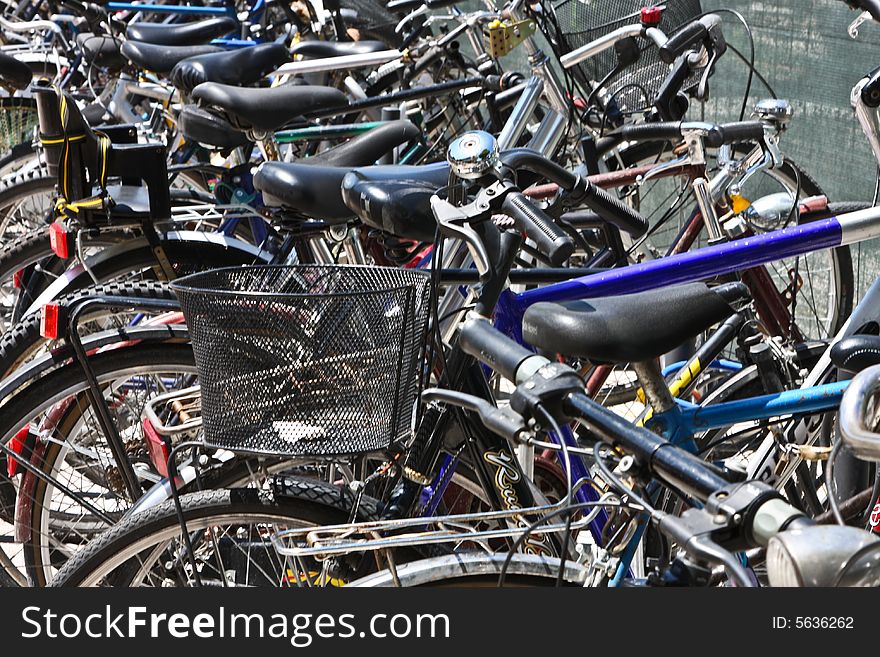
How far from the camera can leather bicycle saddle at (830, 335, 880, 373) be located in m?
2.12

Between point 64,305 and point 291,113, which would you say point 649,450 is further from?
point 291,113

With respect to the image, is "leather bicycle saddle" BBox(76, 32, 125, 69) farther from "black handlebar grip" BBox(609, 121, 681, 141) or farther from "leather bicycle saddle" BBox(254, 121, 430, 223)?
"black handlebar grip" BBox(609, 121, 681, 141)

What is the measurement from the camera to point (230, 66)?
165 inches

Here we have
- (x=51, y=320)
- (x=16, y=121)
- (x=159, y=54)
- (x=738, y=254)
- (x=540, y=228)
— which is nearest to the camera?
(x=540, y=228)

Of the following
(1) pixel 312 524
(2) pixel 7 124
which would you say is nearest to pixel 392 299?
(1) pixel 312 524

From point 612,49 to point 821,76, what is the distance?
1229mm

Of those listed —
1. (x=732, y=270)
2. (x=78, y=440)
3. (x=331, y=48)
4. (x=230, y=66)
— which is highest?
(x=331, y=48)

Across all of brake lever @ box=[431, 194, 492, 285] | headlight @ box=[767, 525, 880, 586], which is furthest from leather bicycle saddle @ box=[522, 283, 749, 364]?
headlight @ box=[767, 525, 880, 586]

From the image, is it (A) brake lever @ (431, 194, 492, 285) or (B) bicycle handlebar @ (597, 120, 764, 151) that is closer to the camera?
(A) brake lever @ (431, 194, 492, 285)

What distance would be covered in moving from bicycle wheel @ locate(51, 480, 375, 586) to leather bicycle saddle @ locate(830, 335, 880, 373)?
0.97 m

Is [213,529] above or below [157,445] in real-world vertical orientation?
below

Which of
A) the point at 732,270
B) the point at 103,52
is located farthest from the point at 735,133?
the point at 103,52

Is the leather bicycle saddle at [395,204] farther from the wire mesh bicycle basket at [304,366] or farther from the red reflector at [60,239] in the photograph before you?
the red reflector at [60,239]

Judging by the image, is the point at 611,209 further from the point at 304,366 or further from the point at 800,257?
the point at 800,257
